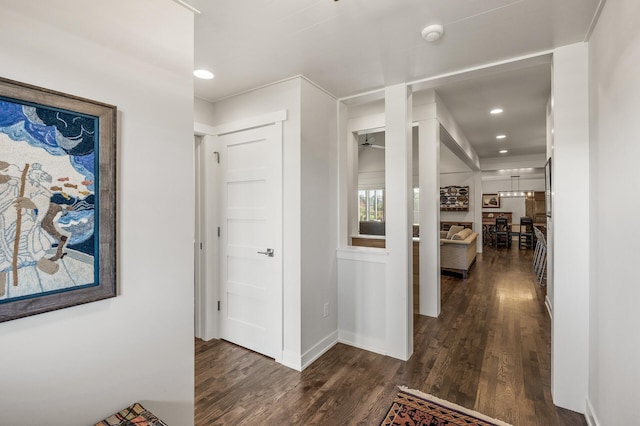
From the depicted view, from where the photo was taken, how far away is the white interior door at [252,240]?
280cm

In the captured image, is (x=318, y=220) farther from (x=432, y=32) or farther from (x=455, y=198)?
(x=455, y=198)

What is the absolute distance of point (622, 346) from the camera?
1449 millimetres

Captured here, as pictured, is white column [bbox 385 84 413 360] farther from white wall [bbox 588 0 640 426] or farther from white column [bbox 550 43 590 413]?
white wall [bbox 588 0 640 426]

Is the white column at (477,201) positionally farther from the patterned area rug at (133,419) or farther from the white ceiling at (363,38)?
the patterned area rug at (133,419)

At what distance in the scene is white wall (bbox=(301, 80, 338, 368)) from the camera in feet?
8.93

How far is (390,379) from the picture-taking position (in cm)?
250

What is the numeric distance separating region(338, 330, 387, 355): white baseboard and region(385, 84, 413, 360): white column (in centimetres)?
11

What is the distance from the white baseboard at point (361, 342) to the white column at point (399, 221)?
0.11 m

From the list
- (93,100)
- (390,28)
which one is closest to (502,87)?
(390,28)

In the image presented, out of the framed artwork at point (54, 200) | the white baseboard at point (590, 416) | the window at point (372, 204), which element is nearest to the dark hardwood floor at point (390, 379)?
the white baseboard at point (590, 416)

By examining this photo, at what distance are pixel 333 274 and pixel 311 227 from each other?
2.14 feet

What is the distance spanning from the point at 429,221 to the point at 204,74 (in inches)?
123

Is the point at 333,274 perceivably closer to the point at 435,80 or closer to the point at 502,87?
the point at 435,80

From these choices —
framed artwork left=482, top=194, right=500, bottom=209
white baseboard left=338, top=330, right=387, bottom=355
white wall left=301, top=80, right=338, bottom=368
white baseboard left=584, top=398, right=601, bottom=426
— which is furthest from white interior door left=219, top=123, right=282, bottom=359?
framed artwork left=482, top=194, right=500, bottom=209
